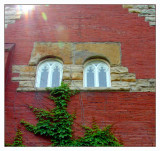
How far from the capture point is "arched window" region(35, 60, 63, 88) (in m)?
6.91

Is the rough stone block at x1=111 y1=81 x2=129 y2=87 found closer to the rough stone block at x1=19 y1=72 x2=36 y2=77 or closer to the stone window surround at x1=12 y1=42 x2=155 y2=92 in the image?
the stone window surround at x1=12 y1=42 x2=155 y2=92

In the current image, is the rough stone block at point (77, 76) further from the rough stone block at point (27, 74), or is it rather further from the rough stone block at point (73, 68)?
the rough stone block at point (27, 74)

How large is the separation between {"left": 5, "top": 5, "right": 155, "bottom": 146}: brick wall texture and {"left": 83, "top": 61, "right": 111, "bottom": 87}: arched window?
451 millimetres

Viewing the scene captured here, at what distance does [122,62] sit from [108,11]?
7.98ft

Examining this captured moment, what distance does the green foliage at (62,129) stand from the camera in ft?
18.6

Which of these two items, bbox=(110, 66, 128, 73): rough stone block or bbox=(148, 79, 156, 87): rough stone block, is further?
bbox=(110, 66, 128, 73): rough stone block

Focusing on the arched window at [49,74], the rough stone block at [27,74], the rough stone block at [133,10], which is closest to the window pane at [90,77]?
the arched window at [49,74]

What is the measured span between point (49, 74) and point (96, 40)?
80.0 inches

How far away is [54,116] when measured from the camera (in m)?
6.07

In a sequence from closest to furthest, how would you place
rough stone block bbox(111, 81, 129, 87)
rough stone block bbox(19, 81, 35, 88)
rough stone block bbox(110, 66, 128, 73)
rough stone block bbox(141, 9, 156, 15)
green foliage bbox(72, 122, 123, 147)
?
green foliage bbox(72, 122, 123, 147)
rough stone block bbox(111, 81, 129, 87)
rough stone block bbox(19, 81, 35, 88)
rough stone block bbox(110, 66, 128, 73)
rough stone block bbox(141, 9, 156, 15)

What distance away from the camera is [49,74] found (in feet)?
23.3

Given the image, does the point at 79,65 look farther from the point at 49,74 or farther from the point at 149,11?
the point at 149,11

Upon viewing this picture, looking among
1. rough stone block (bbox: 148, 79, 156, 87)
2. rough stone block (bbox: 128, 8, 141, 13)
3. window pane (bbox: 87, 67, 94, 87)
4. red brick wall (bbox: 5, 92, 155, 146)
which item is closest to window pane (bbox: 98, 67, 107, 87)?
window pane (bbox: 87, 67, 94, 87)

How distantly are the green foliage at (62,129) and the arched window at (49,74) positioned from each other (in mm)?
733
